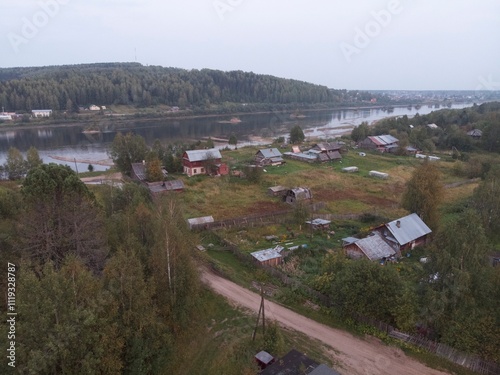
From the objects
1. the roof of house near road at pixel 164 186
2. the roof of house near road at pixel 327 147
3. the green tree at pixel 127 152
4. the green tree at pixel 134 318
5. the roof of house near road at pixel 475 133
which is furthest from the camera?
the roof of house near road at pixel 475 133

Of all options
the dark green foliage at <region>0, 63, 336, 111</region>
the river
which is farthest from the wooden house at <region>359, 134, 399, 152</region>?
the dark green foliage at <region>0, 63, 336, 111</region>

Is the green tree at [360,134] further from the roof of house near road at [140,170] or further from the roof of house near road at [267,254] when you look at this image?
the roof of house near road at [267,254]

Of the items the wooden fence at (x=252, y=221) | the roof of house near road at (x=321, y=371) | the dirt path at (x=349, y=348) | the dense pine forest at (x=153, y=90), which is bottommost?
the dirt path at (x=349, y=348)

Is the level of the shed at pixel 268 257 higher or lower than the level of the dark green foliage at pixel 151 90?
lower

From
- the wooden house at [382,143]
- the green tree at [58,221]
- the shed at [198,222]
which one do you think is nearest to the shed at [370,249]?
the shed at [198,222]

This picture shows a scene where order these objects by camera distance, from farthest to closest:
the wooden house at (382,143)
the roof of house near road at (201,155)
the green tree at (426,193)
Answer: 1. the wooden house at (382,143)
2. the roof of house near road at (201,155)
3. the green tree at (426,193)

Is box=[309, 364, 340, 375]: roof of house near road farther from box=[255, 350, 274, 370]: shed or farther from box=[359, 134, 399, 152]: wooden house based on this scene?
box=[359, 134, 399, 152]: wooden house
